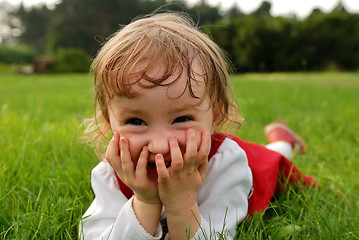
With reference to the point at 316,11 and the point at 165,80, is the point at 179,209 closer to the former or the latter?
the point at 165,80

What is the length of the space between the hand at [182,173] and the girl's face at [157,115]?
1.7 inches

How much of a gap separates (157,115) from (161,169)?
0.19 metres

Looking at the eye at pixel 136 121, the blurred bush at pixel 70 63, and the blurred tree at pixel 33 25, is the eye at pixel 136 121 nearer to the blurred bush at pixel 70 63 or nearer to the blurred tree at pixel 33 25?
the blurred bush at pixel 70 63

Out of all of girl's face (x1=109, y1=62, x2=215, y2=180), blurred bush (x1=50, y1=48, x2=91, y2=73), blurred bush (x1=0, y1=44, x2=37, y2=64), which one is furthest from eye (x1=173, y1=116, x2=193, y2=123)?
Result: blurred bush (x1=0, y1=44, x2=37, y2=64)

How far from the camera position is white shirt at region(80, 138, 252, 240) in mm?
1379

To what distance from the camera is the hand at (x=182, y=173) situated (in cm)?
117

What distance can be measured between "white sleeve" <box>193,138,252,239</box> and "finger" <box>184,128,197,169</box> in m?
0.28

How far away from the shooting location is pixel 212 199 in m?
1.44

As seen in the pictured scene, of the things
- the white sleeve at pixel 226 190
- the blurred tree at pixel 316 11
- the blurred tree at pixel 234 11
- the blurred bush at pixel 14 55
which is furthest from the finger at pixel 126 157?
the blurred tree at pixel 234 11

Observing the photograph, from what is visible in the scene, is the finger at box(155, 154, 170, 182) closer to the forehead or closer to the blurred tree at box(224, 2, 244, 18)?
the forehead

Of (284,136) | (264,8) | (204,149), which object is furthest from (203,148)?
(264,8)

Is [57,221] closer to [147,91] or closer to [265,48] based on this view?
[147,91]

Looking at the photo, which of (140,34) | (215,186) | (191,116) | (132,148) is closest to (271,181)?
(215,186)

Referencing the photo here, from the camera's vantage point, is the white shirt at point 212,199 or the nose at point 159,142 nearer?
the nose at point 159,142
